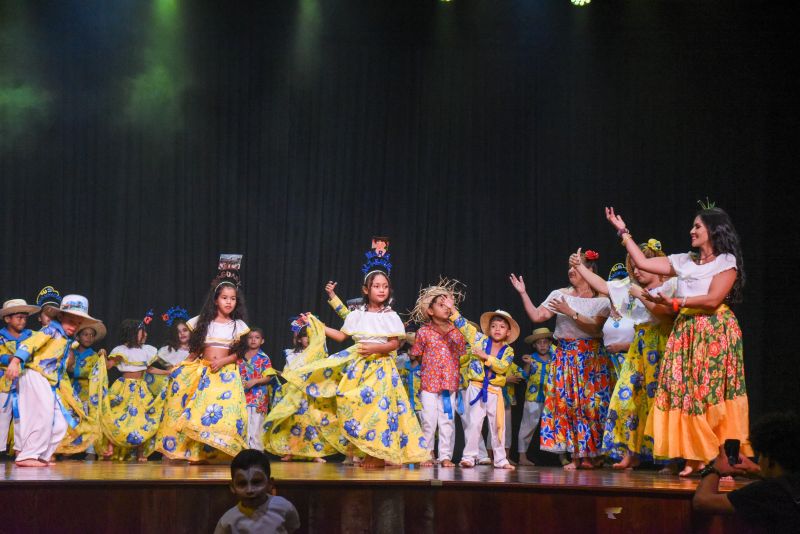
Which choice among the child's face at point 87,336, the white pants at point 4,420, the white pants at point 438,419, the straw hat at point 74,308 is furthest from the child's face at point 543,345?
the white pants at point 4,420

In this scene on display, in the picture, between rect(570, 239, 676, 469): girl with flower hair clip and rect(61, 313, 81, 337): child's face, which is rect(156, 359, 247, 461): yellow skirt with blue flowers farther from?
rect(570, 239, 676, 469): girl with flower hair clip

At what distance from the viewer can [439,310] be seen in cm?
798

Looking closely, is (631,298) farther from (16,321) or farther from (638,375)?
(16,321)

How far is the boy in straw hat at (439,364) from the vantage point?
786 cm

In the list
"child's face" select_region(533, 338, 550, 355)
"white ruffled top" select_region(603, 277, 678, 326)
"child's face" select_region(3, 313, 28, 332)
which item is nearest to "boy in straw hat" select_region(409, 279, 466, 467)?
"white ruffled top" select_region(603, 277, 678, 326)

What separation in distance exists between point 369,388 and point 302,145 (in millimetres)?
4785

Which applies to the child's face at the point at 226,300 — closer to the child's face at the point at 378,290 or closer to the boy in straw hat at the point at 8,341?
the child's face at the point at 378,290

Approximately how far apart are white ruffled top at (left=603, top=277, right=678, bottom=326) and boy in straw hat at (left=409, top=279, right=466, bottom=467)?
141 centimetres

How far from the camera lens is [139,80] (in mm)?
10945

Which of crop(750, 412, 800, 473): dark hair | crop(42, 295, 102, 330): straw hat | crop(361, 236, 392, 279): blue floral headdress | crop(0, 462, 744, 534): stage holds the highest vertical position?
crop(361, 236, 392, 279): blue floral headdress

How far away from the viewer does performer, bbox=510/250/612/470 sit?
7.20 metres

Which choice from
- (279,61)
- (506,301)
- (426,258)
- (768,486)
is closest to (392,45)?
(279,61)

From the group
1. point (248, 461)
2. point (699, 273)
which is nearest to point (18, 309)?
point (248, 461)

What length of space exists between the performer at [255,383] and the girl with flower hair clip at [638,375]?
153 inches
